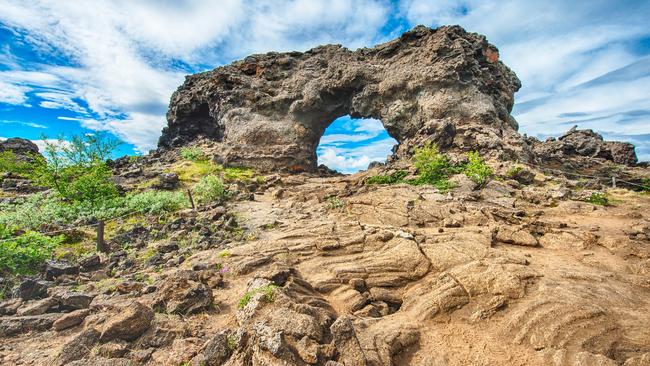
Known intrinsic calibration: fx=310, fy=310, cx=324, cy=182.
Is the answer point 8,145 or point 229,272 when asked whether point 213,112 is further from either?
point 229,272

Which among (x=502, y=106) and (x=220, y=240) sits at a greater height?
(x=502, y=106)

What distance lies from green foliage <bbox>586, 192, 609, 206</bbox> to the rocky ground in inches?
51.0

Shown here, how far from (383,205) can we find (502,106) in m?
25.9

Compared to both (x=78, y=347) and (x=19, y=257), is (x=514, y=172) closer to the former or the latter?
(x=78, y=347)

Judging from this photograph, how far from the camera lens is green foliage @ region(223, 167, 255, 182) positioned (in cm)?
3216

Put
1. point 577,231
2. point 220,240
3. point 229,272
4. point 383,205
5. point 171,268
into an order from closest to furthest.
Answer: point 229,272 → point 171,268 → point 577,231 → point 220,240 → point 383,205

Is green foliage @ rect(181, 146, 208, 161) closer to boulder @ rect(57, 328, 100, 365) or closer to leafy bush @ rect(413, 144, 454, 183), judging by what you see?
leafy bush @ rect(413, 144, 454, 183)

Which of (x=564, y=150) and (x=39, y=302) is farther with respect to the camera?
(x=564, y=150)

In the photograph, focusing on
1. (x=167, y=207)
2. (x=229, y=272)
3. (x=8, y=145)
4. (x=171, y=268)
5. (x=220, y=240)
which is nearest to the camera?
(x=229, y=272)

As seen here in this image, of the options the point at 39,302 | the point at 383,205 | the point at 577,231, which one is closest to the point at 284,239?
the point at 383,205

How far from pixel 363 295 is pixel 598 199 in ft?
55.6

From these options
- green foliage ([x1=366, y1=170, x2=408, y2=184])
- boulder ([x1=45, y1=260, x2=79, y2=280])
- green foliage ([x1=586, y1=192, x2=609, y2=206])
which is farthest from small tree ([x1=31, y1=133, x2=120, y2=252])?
green foliage ([x1=586, y1=192, x2=609, y2=206])

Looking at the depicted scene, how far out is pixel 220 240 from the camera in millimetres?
14508

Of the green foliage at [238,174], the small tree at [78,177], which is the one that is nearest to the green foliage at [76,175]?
the small tree at [78,177]
